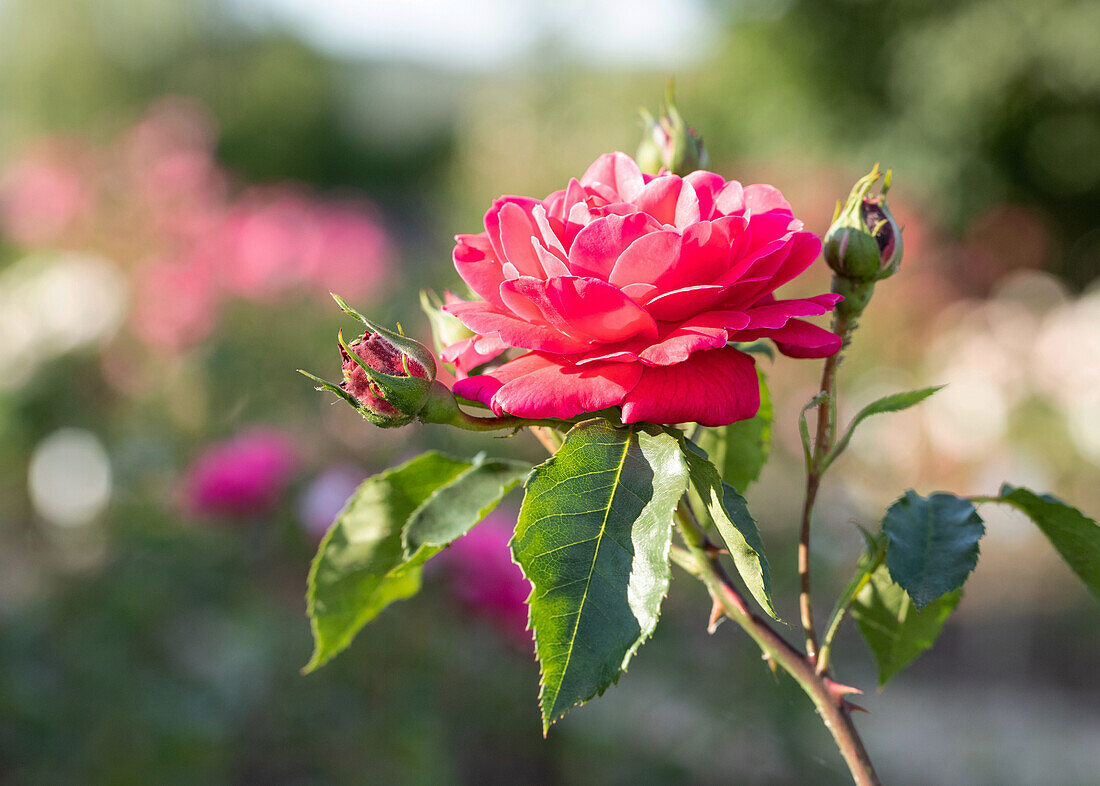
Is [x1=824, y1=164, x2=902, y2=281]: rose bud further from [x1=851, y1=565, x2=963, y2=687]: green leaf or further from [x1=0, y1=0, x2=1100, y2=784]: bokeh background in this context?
[x1=0, y1=0, x2=1100, y2=784]: bokeh background

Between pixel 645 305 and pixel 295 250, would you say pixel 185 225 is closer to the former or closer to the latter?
pixel 295 250

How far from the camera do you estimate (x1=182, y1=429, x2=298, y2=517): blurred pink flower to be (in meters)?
1.34

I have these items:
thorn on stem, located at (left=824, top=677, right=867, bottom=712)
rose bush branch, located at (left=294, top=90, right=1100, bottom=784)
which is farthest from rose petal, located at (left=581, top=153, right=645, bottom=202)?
thorn on stem, located at (left=824, top=677, right=867, bottom=712)

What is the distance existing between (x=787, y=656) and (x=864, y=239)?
0.17m

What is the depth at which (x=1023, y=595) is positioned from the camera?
2.57 meters

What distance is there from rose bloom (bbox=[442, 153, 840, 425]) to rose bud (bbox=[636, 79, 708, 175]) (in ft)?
0.39

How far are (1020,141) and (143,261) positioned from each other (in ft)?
15.3

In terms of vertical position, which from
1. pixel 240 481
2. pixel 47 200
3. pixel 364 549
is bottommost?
pixel 47 200

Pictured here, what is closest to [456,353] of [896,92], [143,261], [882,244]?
[882,244]

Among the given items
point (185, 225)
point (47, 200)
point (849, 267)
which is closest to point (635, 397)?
point (849, 267)

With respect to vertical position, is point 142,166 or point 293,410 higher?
point 142,166

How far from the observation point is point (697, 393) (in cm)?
32

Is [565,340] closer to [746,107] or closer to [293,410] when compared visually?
[293,410]

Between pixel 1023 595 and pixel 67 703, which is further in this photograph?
pixel 1023 595
